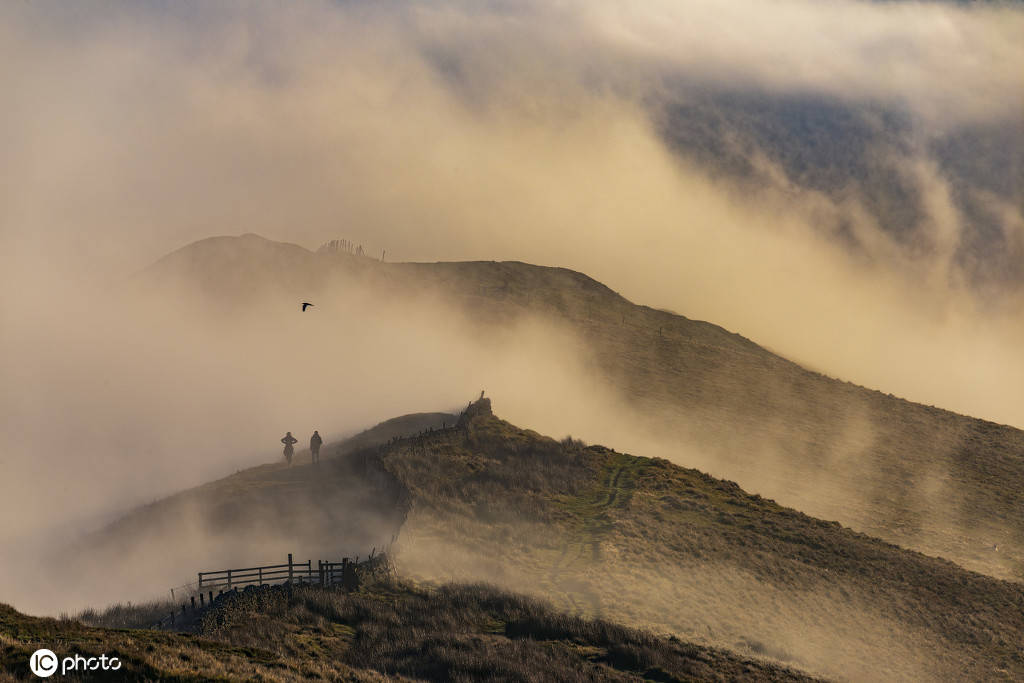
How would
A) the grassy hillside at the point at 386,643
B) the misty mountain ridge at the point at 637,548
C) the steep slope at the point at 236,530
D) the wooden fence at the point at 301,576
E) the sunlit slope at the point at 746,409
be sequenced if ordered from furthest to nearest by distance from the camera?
the sunlit slope at the point at 746,409
the steep slope at the point at 236,530
the misty mountain ridge at the point at 637,548
the wooden fence at the point at 301,576
the grassy hillside at the point at 386,643


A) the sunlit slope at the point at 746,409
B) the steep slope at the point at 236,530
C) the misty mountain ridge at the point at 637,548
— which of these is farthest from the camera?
the sunlit slope at the point at 746,409

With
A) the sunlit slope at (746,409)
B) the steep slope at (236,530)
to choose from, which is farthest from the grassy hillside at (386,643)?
the sunlit slope at (746,409)

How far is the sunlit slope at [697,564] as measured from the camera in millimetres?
39219

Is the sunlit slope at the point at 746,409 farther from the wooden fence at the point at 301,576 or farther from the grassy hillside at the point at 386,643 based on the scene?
the wooden fence at the point at 301,576

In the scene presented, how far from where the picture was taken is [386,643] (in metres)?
29.1

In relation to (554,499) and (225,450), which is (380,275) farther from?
(554,499)

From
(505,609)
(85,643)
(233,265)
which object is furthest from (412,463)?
(233,265)

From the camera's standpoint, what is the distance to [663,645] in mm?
32250

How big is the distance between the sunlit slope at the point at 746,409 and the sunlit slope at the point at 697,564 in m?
18.0

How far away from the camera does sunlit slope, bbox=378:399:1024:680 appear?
129 feet

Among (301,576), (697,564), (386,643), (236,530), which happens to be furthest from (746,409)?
(386,643)

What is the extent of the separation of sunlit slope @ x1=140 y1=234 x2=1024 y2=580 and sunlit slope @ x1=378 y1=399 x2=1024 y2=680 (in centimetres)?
1798

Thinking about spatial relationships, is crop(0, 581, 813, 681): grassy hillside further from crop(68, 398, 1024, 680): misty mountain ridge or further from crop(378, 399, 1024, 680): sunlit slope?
crop(378, 399, 1024, 680): sunlit slope

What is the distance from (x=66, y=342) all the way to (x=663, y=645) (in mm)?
133851
